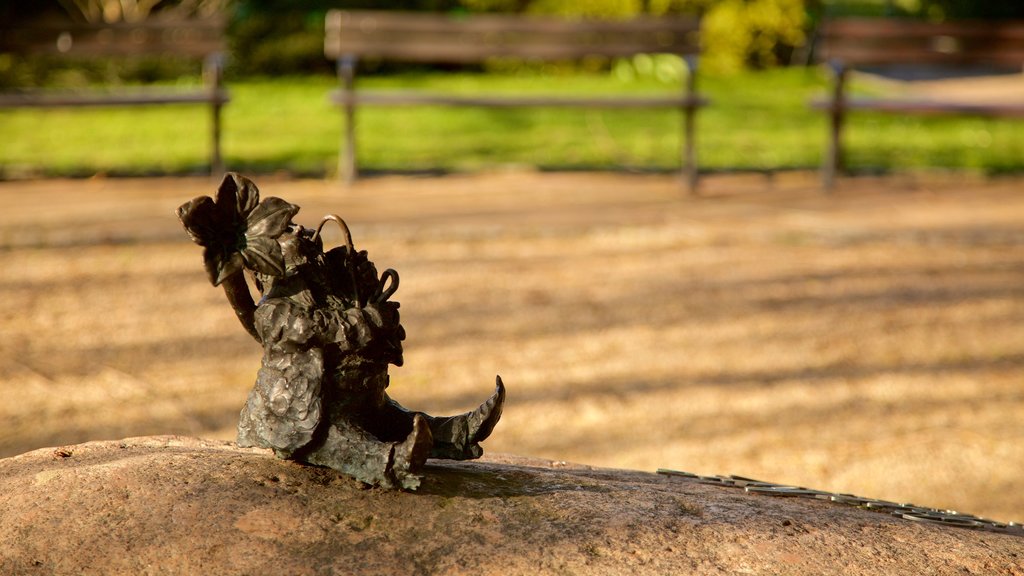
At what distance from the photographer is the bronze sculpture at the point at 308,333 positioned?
2186 mm

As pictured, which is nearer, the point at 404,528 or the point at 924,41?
the point at 404,528

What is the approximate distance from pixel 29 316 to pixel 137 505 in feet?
12.4

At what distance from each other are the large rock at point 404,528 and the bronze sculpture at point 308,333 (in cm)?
7

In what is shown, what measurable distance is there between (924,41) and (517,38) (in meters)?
3.01

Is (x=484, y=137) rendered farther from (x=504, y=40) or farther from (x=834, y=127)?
(x=834, y=127)

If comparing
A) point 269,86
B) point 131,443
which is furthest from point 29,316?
point 269,86

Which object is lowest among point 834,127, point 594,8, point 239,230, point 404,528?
point 404,528

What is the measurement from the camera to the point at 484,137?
10438 mm

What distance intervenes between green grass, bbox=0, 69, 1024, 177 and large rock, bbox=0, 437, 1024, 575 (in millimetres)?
6786

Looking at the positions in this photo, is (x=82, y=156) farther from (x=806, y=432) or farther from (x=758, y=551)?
(x=758, y=551)

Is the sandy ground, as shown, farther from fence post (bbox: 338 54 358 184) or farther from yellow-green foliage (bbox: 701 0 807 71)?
yellow-green foliage (bbox: 701 0 807 71)

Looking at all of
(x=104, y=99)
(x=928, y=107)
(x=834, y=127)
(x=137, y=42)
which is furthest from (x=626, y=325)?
(x=137, y=42)

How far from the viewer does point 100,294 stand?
587 centimetres

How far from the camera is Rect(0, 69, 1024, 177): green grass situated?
30.8ft
